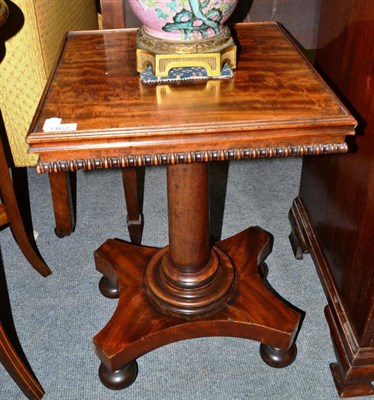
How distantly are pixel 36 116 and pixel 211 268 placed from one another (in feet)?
2.12

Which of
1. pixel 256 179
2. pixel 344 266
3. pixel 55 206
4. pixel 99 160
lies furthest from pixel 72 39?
pixel 256 179

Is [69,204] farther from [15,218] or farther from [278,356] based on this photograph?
[278,356]

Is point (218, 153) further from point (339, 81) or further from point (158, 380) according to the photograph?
point (158, 380)

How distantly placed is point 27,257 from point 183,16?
0.90m

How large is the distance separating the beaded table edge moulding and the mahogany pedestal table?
0.09 feet

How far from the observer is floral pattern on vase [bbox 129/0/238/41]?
89 cm

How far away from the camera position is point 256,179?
201 centimetres

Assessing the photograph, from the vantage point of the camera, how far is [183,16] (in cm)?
91

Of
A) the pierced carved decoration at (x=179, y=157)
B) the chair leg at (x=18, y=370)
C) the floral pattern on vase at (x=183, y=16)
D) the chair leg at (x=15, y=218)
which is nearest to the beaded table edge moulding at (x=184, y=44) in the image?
the floral pattern on vase at (x=183, y=16)

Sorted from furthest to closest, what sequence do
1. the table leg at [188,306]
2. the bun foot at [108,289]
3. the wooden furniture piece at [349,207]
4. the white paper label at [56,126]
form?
the bun foot at [108,289]
the table leg at [188,306]
the wooden furniture piece at [349,207]
the white paper label at [56,126]

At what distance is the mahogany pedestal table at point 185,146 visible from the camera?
0.84 m

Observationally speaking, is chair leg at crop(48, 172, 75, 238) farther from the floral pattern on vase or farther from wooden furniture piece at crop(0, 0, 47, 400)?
the floral pattern on vase

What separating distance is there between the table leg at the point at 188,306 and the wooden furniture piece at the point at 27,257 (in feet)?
0.56

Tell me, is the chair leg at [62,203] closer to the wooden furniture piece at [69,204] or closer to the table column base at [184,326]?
the wooden furniture piece at [69,204]
